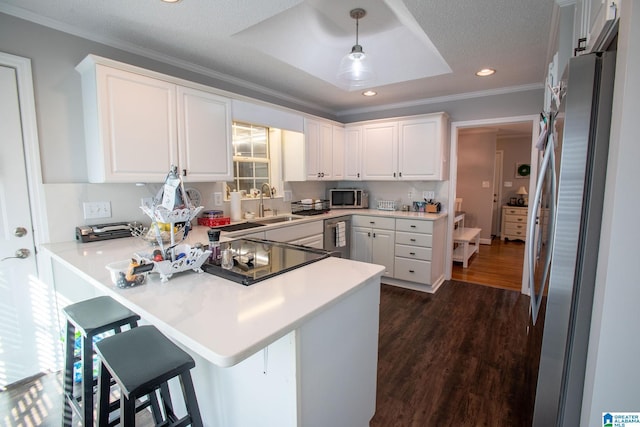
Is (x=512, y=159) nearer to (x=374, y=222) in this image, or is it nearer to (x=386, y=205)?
(x=386, y=205)

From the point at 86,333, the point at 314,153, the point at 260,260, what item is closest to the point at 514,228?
the point at 314,153

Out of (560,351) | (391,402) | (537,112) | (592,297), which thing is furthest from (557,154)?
(537,112)

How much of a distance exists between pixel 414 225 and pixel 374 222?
0.51m

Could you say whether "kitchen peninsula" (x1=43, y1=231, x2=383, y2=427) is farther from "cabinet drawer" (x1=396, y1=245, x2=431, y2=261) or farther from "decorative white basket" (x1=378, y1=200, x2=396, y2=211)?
"decorative white basket" (x1=378, y1=200, x2=396, y2=211)

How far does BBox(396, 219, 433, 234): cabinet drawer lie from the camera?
343 centimetres

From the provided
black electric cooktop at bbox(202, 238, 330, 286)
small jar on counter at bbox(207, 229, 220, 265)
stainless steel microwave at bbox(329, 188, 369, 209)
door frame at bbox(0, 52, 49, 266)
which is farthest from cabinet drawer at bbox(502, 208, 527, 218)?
door frame at bbox(0, 52, 49, 266)

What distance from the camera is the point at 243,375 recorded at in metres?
1.19

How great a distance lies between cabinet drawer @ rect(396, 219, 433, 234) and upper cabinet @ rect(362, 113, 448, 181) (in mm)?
601

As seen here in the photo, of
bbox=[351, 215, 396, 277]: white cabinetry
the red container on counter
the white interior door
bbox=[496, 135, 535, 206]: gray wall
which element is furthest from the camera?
bbox=[496, 135, 535, 206]: gray wall

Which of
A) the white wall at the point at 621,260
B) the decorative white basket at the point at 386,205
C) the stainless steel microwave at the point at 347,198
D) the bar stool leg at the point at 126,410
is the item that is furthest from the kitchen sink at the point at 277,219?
the white wall at the point at 621,260

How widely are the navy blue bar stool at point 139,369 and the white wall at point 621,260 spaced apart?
138 cm

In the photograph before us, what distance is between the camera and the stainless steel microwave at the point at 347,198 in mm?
4359

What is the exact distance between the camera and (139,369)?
112 centimetres

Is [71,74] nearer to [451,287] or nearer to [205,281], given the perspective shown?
[205,281]
